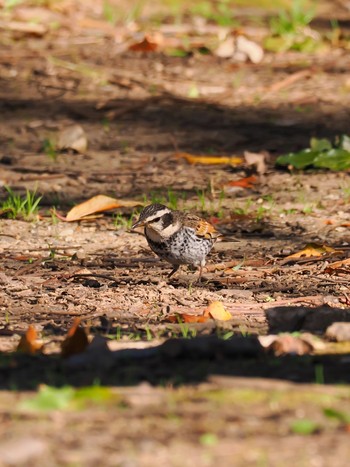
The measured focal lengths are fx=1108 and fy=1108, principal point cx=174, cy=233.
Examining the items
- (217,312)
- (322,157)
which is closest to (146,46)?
(322,157)

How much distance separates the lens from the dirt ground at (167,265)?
12.6 ft

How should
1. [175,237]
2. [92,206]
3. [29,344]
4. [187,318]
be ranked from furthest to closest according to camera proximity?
[92,206] → [175,237] → [187,318] → [29,344]

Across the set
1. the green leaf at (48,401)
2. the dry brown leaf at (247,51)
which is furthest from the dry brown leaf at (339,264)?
the dry brown leaf at (247,51)

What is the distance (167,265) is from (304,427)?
13.4ft

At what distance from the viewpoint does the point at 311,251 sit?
7.48m

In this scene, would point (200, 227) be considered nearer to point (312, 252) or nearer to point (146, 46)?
point (312, 252)

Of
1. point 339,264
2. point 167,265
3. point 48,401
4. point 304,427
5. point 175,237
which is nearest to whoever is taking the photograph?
point 304,427

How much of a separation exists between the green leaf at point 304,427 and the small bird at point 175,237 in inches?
134

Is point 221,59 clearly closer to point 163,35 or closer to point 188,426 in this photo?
point 163,35

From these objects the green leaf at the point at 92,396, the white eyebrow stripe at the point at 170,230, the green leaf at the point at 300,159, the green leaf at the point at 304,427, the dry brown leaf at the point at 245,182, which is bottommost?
the dry brown leaf at the point at 245,182

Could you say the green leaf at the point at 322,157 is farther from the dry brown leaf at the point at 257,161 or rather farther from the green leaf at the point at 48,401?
the green leaf at the point at 48,401

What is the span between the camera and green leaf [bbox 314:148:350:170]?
9453mm

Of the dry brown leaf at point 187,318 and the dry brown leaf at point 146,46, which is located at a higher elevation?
the dry brown leaf at point 146,46

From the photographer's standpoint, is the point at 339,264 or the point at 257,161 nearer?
the point at 339,264
